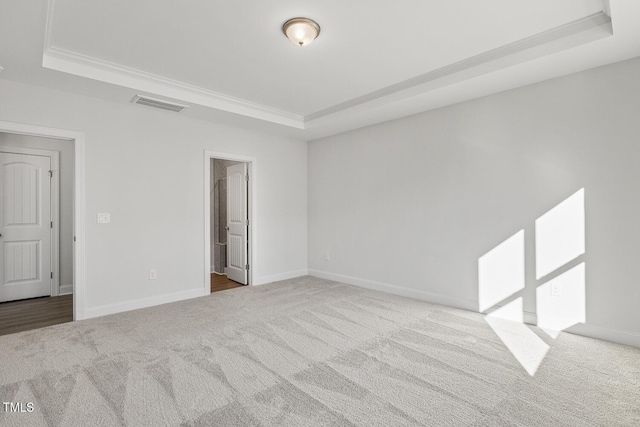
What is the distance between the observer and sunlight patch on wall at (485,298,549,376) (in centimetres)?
261

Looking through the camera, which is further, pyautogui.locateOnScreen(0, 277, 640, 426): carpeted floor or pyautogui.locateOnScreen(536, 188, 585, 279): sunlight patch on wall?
pyautogui.locateOnScreen(536, 188, 585, 279): sunlight patch on wall

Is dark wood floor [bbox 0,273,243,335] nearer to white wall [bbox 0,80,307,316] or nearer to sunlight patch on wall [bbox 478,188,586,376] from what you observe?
white wall [bbox 0,80,307,316]

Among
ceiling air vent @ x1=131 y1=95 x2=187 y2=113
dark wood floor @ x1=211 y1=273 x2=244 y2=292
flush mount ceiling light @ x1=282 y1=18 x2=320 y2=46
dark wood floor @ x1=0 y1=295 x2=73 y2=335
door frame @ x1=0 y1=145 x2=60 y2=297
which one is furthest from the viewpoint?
dark wood floor @ x1=211 y1=273 x2=244 y2=292

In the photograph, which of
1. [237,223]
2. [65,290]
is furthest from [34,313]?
[237,223]

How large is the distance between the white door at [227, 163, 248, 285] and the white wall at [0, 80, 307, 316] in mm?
413

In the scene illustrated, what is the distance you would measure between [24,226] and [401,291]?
538cm

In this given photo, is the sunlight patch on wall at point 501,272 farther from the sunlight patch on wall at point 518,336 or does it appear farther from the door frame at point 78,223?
the door frame at point 78,223

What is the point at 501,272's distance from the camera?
363 cm

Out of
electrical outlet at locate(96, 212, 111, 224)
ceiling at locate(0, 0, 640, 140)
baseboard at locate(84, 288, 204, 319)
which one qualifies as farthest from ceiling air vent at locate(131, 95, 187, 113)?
baseboard at locate(84, 288, 204, 319)

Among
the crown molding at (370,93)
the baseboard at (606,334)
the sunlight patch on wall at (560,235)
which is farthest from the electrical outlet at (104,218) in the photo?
the baseboard at (606,334)

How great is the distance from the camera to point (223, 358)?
2633 millimetres

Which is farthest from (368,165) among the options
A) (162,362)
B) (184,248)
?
(162,362)

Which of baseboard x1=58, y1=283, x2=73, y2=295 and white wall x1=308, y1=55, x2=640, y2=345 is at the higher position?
white wall x1=308, y1=55, x2=640, y2=345

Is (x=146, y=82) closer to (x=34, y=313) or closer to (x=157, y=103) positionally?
(x=157, y=103)
